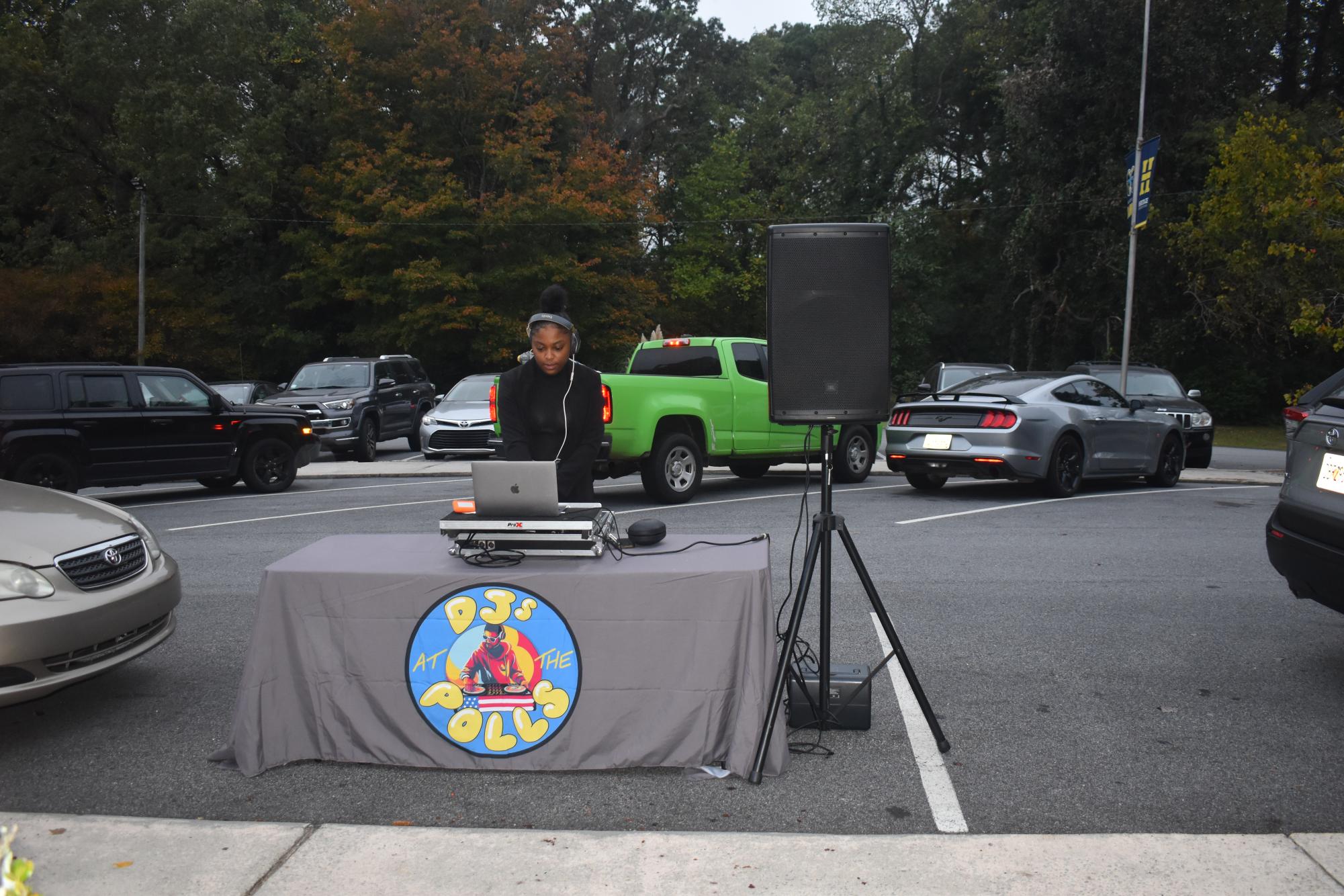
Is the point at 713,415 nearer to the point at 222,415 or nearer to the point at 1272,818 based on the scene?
the point at 222,415

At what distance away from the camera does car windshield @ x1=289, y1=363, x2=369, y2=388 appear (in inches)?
858

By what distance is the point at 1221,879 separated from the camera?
3506 mm

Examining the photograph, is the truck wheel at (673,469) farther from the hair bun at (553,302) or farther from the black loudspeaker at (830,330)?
the black loudspeaker at (830,330)

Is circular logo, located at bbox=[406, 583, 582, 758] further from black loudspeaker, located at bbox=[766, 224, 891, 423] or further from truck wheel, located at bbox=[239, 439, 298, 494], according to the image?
truck wheel, located at bbox=[239, 439, 298, 494]

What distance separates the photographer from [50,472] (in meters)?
13.0

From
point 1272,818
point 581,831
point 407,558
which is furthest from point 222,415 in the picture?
point 1272,818

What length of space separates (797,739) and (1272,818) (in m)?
1.75

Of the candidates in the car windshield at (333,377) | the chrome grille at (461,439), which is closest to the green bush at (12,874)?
the chrome grille at (461,439)

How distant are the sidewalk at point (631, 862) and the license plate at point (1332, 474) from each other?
7.14 ft

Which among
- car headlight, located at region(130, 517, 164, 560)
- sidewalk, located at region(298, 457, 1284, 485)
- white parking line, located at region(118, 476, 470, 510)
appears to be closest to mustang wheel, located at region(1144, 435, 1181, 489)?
sidewalk, located at region(298, 457, 1284, 485)

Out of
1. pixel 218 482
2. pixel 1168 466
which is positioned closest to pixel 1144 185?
pixel 1168 466

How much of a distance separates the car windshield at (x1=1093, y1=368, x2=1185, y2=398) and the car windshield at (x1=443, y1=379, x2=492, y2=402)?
10647mm

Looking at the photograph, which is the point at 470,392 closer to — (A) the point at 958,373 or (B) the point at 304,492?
(B) the point at 304,492

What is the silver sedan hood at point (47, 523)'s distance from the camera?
4777 millimetres
